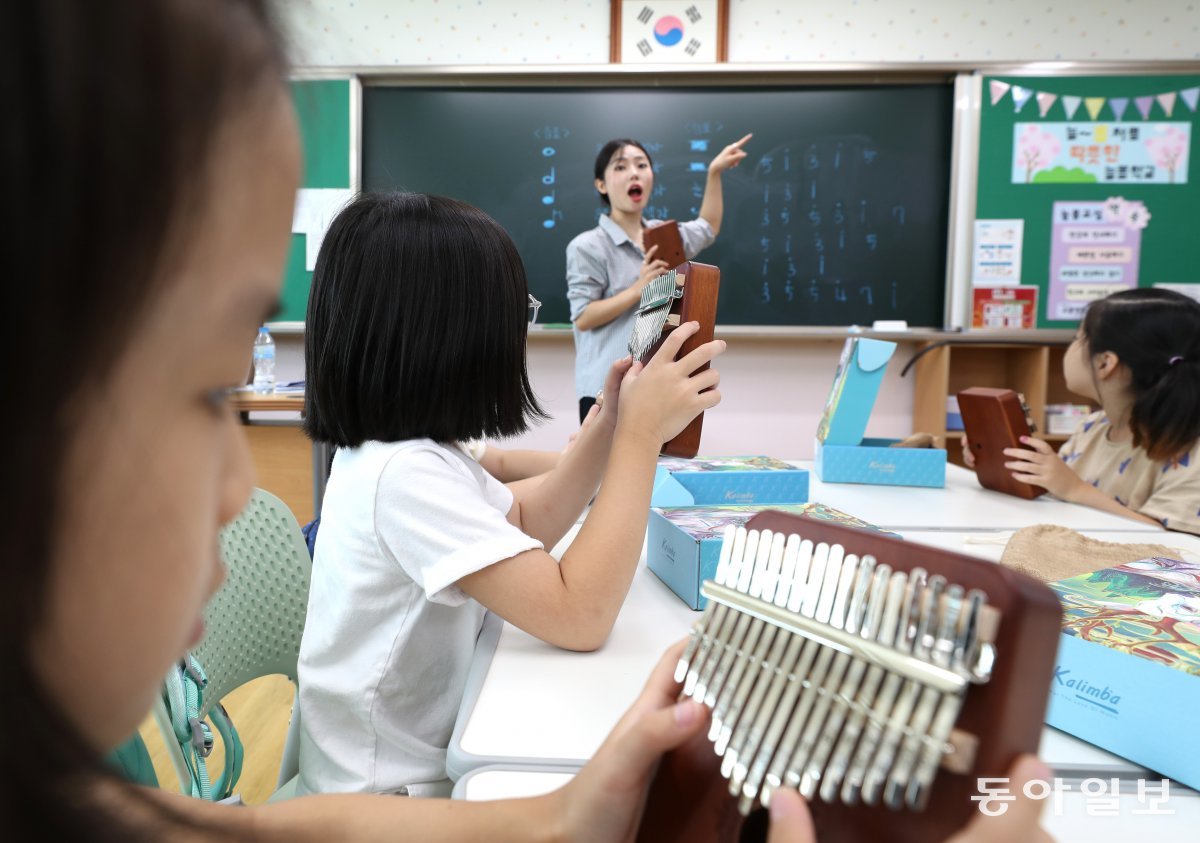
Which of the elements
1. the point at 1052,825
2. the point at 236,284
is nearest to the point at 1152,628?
the point at 1052,825

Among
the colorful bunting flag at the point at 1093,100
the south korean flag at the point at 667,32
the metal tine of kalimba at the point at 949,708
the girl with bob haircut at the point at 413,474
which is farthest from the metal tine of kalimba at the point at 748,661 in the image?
the colorful bunting flag at the point at 1093,100

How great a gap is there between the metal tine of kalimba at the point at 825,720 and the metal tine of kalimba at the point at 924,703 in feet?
0.11

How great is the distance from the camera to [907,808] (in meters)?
0.37

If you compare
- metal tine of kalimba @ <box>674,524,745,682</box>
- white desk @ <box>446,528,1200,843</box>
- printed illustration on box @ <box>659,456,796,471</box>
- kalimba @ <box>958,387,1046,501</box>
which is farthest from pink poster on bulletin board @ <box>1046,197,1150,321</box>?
metal tine of kalimba @ <box>674,524,745,682</box>

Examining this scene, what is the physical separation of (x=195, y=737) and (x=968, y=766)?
791 millimetres

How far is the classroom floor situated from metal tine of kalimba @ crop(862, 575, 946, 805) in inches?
56.7

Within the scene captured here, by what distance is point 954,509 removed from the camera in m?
1.47

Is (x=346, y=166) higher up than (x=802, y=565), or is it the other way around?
(x=346, y=166)

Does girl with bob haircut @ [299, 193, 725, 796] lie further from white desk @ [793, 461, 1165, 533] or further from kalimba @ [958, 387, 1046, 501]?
kalimba @ [958, 387, 1046, 501]

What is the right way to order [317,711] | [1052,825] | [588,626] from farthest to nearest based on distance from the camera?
[317,711]
[588,626]
[1052,825]

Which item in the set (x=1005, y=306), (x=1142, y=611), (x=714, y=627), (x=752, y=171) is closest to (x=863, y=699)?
(x=714, y=627)

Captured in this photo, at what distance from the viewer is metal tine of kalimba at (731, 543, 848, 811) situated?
406 millimetres

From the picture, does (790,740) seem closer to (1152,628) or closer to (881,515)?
(1152,628)

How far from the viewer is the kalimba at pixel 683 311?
3.15 feet
